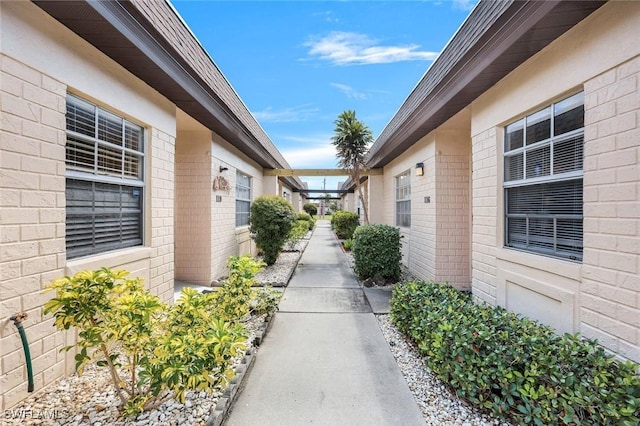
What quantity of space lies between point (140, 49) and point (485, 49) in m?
4.20

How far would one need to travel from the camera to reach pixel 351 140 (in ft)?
34.9

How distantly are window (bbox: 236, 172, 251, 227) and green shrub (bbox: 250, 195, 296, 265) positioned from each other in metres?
0.67

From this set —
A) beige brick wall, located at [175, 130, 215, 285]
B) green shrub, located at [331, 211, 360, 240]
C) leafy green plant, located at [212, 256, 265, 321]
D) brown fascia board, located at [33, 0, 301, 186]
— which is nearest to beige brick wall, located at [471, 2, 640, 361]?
leafy green plant, located at [212, 256, 265, 321]

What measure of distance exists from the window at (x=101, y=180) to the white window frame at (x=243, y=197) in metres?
4.15

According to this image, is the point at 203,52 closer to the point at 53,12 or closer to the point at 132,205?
the point at 53,12

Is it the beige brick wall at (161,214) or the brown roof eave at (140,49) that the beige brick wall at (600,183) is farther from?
the beige brick wall at (161,214)

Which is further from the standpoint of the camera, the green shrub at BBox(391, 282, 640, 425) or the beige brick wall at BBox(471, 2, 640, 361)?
the beige brick wall at BBox(471, 2, 640, 361)

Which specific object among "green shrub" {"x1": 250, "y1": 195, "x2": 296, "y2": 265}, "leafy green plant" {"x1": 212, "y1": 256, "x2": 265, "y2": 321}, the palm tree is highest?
the palm tree

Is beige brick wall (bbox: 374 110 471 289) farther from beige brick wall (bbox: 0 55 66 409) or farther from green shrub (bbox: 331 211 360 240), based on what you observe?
green shrub (bbox: 331 211 360 240)

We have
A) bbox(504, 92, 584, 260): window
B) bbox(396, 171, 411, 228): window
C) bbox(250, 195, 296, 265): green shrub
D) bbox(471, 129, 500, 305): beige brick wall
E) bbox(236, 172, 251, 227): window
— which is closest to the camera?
bbox(504, 92, 584, 260): window

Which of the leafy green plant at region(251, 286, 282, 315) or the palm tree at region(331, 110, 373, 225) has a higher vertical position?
the palm tree at region(331, 110, 373, 225)

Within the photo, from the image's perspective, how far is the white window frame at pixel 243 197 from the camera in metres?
8.27

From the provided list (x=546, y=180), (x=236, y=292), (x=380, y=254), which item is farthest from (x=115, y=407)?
(x=380, y=254)

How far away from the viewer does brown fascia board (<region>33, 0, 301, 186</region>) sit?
254 cm
